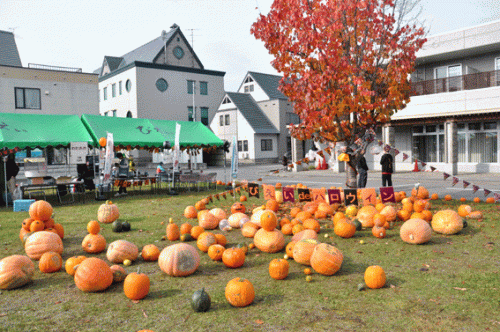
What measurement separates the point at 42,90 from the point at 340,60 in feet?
97.4

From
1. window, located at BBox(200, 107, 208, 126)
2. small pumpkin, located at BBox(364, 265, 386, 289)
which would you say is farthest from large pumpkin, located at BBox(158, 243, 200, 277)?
window, located at BBox(200, 107, 208, 126)

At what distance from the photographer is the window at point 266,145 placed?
4453cm

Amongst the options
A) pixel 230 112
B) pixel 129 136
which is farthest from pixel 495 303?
pixel 230 112

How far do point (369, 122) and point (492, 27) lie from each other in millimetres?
16055

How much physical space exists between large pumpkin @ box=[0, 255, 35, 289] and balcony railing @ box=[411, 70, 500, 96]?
2328cm

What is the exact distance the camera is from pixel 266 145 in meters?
45.0

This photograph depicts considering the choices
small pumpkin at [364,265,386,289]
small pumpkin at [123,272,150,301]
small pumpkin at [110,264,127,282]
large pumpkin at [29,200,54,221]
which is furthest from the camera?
large pumpkin at [29,200,54,221]

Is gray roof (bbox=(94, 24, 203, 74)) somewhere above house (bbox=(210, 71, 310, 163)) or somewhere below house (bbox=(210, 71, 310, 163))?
above

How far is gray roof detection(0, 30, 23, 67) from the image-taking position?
105 ft

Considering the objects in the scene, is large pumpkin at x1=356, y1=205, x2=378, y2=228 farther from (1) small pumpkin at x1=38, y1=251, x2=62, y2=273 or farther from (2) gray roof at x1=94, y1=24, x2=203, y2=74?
(2) gray roof at x1=94, y1=24, x2=203, y2=74

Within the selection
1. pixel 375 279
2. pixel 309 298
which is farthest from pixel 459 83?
pixel 309 298

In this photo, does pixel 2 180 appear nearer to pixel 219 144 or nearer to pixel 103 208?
pixel 103 208

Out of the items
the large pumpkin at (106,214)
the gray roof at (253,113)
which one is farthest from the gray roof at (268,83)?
the large pumpkin at (106,214)

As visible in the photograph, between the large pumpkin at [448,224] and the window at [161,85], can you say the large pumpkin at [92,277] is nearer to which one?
the large pumpkin at [448,224]
